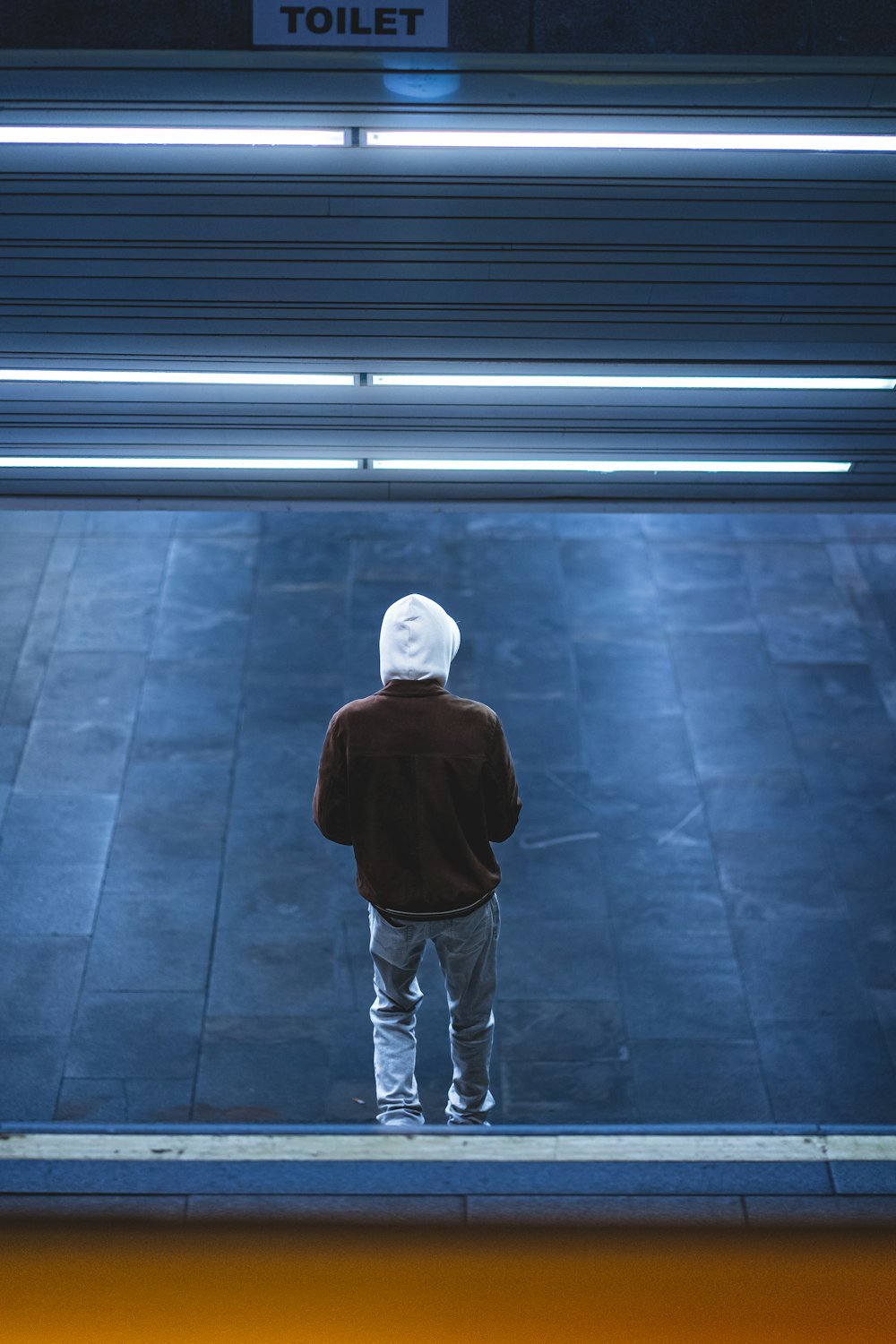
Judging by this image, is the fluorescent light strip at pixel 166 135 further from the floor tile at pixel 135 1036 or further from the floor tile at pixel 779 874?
the floor tile at pixel 779 874

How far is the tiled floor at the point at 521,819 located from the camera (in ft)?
16.4

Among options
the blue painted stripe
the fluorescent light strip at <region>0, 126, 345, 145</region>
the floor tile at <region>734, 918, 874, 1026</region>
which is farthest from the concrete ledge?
the fluorescent light strip at <region>0, 126, 345, 145</region>

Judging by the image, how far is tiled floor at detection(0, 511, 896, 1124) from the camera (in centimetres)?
500

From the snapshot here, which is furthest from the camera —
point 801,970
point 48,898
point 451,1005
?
point 48,898

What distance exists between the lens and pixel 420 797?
12.8ft

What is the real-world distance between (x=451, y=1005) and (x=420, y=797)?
85cm

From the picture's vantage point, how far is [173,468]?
535 centimetres

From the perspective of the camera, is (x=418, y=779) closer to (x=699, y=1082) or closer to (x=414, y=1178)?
(x=414, y=1178)

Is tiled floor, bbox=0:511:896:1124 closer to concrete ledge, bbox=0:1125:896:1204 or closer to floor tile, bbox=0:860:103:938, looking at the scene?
floor tile, bbox=0:860:103:938

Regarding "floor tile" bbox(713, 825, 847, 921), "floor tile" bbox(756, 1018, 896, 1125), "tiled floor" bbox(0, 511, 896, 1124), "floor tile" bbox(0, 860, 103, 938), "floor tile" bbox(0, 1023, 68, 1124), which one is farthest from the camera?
"floor tile" bbox(713, 825, 847, 921)

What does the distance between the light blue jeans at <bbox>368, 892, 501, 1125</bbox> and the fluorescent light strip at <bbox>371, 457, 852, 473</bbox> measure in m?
1.95

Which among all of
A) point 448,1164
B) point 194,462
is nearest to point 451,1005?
point 448,1164

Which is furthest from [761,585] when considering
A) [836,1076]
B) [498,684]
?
[836,1076]

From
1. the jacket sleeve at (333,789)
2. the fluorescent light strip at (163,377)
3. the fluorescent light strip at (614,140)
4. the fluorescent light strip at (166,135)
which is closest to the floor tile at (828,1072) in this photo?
the jacket sleeve at (333,789)
